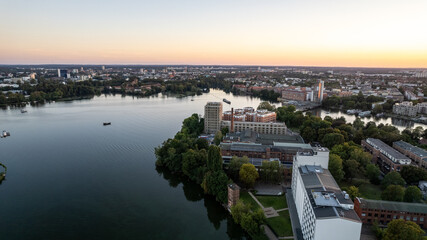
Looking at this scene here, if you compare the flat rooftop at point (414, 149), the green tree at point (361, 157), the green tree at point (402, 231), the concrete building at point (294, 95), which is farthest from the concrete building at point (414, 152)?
the concrete building at point (294, 95)

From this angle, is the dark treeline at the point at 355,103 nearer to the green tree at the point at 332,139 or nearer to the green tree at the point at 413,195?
the green tree at the point at 332,139

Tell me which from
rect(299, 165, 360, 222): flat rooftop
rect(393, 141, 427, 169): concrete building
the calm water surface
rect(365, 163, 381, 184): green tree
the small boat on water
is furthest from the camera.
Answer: the small boat on water

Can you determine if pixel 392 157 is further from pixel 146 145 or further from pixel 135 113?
pixel 135 113

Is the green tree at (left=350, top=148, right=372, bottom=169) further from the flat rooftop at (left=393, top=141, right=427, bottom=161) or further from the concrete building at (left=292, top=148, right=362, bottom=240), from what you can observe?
the concrete building at (left=292, top=148, right=362, bottom=240)

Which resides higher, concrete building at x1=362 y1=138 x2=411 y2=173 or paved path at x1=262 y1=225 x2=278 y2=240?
concrete building at x1=362 y1=138 x2=411 y2=173

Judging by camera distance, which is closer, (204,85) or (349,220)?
(349,220)

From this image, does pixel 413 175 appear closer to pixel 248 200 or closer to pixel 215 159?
pixel 248 200

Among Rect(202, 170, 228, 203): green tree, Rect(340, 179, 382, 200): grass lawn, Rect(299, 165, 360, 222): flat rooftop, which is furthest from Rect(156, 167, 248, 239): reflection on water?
Rect(340, 179, 382, 200): grass lawn

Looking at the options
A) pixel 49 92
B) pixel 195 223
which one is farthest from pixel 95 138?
pixel 49 92
